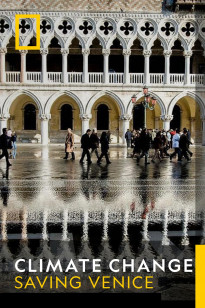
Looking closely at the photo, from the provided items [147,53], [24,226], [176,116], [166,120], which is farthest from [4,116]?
[24,226]

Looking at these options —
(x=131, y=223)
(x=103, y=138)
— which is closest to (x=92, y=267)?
(x=131, y=223)

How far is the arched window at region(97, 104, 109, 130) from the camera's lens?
1593 inches

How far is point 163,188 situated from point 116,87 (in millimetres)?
25987

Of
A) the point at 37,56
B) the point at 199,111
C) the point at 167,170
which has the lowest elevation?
the point at 167,170

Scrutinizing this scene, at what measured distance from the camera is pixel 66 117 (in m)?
Result: 40.5

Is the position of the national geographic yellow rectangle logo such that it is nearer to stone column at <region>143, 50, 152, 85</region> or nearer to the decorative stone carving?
the decorative stone carving

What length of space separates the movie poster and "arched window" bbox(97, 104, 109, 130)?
8 cm

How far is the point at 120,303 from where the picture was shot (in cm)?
420

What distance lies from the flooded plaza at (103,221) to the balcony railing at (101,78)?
23.9 meters

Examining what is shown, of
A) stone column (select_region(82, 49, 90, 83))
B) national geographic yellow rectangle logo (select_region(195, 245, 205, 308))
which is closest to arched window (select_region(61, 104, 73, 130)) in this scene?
stone column (select_region(82, 49, 90, 83))

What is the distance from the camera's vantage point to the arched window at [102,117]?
40.5 m

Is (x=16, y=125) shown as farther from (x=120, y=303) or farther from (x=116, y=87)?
(x=120, y=303)

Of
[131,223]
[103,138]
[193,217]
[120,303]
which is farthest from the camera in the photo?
[103,138]

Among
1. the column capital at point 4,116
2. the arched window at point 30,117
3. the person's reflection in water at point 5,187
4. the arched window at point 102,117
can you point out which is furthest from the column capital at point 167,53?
the person's reflection in water at point 5,187
